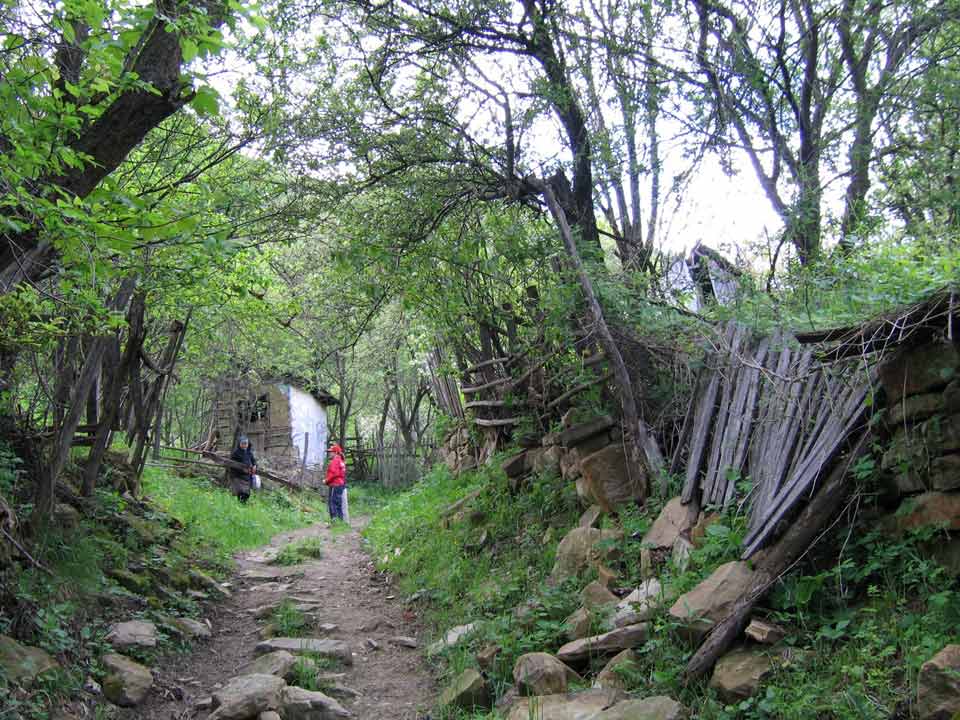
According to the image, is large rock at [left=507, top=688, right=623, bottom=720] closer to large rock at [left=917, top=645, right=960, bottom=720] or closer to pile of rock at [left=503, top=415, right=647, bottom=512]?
large rock at [left=917, top=645, right=960, bottom=720]

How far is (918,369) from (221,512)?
11.2 metres

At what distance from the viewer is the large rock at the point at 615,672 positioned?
3910 millimetres

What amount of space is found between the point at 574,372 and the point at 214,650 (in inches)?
159

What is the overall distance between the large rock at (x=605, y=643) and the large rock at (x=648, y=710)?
0.58 meters

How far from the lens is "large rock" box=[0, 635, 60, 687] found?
4.12 metres

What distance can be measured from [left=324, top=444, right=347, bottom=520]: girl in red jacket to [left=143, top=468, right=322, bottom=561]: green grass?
725mm

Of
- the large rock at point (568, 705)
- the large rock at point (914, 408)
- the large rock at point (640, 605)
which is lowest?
the large rock at point (568, 705)

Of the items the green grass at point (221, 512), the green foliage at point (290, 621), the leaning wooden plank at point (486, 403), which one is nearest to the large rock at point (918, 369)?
the green foliage at point (290, 621)

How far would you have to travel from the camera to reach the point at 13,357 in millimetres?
6098

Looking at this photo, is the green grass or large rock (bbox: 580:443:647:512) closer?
large rock (bbox: 580:443:647:512)

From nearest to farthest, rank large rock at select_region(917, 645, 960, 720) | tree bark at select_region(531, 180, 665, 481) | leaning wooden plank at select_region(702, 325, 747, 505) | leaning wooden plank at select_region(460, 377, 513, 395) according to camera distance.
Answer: large rock at select_region(917, 645, 960, 720) → leaning wooden plank at select_region(702, 325, 747, 505) → tree bark at select_region(531, 180, 665, 481) → leaning wooden plank at select_region(460, 377, 513, 395)

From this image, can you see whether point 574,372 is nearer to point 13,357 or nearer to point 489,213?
point 489,213

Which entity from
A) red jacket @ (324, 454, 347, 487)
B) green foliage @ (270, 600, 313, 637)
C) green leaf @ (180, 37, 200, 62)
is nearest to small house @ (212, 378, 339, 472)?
red jacket @ (324, 454, 347, 487)

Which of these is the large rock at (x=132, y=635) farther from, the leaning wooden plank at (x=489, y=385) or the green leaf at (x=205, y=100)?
the leaning wooden plank at (x=489, y=385)
